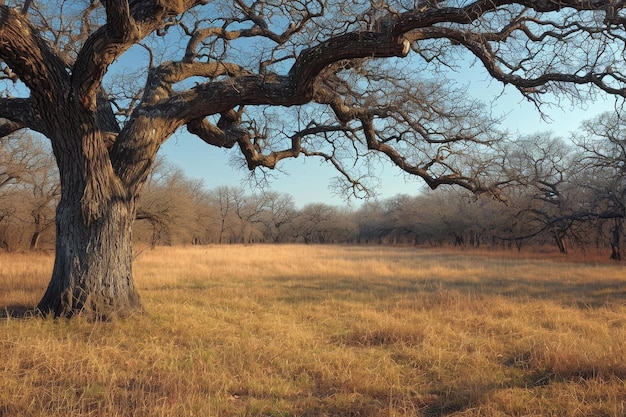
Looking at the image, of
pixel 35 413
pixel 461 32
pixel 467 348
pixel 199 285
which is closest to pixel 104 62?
pixel 35 413

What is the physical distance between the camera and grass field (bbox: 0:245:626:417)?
342cm

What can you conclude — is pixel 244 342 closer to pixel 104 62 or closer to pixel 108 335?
pixel 108 335

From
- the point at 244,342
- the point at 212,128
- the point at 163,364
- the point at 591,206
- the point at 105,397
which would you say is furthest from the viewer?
the point at 591,206

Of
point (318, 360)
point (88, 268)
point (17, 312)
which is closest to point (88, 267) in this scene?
point (88, 268)

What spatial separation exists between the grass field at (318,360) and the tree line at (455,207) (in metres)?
3.92

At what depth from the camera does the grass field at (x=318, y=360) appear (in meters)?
3.42

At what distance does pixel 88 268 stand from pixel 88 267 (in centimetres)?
2

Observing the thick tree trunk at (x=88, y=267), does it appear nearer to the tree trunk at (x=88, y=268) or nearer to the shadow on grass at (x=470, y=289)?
the tree trunk at (x=88, y=268)

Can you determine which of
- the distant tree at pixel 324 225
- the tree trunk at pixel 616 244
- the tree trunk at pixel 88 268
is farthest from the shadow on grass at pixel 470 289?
the distant tree at pixel 324 225

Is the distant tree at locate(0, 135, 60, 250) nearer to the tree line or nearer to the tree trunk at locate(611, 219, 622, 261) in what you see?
the tree line

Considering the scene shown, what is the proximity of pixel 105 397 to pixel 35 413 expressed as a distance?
1.65 ft

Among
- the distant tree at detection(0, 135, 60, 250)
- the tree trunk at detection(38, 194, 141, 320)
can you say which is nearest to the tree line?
the distant tree at detection(0, 135, 60, 250)

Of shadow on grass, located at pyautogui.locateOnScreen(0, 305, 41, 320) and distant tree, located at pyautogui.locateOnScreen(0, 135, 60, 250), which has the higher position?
distant tree, located at pyautogui.locateOnScreen(0, 135, 60, 250)

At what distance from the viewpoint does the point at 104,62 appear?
19.2 ft
